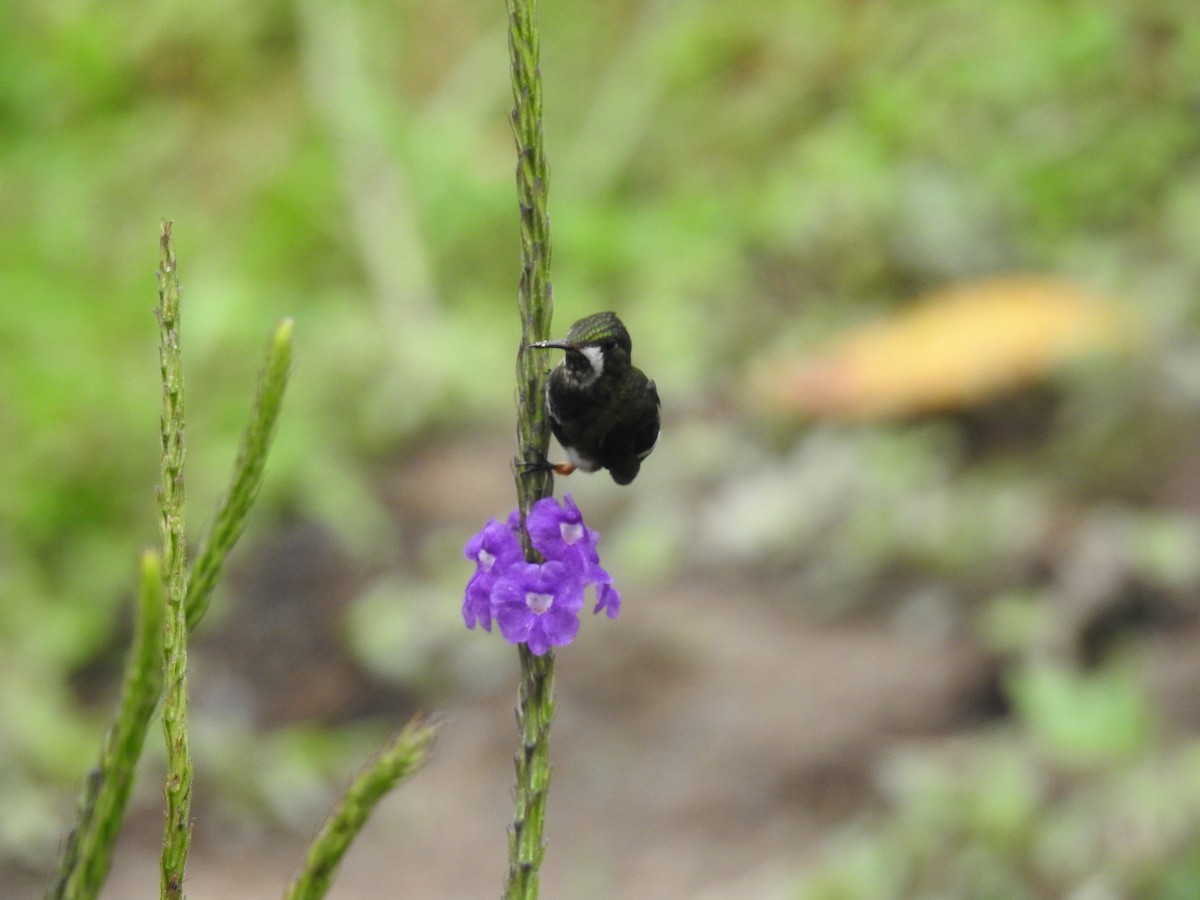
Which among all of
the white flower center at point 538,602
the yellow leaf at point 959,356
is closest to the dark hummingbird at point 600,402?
the white flower center at point 538,602

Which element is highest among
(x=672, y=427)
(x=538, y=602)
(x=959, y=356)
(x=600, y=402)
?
(x=672, y=427)

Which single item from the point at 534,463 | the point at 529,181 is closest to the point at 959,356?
the point at 534,463

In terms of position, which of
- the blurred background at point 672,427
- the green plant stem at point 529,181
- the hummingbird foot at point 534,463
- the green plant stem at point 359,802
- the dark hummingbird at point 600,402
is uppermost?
the blurred background at point 672,427

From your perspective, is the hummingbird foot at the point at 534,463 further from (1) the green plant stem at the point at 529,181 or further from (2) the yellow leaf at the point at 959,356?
(2) the yellow leaf at the point at 959,356

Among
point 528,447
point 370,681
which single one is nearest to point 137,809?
point 370,681

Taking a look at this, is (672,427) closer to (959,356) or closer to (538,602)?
(959,356)

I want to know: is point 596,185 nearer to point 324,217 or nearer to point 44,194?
point 324,217
